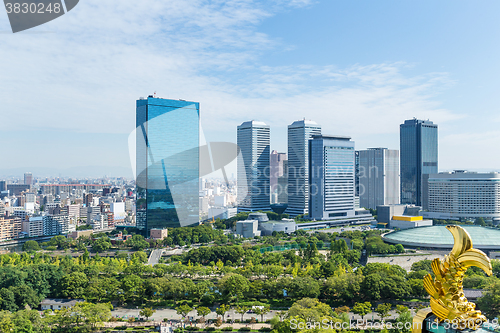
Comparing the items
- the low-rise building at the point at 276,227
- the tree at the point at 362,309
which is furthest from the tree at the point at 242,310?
the low-rise building at the point at 276,227

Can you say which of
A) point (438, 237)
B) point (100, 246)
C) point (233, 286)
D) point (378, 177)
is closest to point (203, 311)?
point (233, 286)

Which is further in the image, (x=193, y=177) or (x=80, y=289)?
(x=193, y=177)

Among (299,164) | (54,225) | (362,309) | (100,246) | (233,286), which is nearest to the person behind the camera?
(362,309)

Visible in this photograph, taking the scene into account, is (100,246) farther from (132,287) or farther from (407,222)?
(407,222)

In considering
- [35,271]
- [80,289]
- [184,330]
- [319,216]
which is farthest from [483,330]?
[319,216]

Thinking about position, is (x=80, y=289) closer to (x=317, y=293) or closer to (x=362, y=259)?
(x=317, y=293)

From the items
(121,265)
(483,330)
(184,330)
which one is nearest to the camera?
(483,330)
